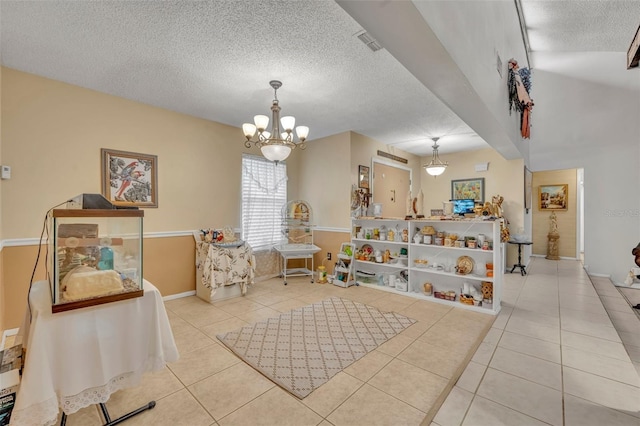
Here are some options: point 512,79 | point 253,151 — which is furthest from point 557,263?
point 253,151

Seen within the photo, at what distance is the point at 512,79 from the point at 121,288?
4884mm

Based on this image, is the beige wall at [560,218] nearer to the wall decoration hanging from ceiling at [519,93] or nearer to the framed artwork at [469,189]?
the framed artwork at [469,189]

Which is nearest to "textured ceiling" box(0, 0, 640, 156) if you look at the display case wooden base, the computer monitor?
the computer monitor

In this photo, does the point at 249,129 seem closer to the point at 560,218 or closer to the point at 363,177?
the point at 363,177

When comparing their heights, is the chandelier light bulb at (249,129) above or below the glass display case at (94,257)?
above

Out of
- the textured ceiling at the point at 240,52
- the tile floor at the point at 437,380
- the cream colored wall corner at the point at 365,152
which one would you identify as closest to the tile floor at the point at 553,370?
the tile floor at the point at 437,380

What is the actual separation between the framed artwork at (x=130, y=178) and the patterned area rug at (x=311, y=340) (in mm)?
2069

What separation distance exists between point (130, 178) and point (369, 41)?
3162 mm

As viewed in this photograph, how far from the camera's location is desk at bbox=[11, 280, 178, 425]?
116 centimetres

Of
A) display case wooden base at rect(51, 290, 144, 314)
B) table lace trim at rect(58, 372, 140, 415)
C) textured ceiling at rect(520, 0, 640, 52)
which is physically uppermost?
textured ceiling at rect(520, 0, 640, 52)

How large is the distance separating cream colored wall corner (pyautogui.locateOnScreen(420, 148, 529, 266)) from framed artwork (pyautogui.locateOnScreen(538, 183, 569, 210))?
210cm

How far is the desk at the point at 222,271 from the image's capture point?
3.62 metres

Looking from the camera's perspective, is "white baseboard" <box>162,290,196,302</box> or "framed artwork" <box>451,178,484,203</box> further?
"framed artwork" <box>451,178,484,203</box>

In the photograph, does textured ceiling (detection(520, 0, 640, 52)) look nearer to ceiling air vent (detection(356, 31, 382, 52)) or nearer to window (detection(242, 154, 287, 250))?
ceiling air vent (detection(356, 31, 382, 52))
